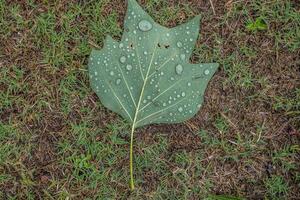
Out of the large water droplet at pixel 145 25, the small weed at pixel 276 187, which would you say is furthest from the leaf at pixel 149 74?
the small weed at pixel 276 187

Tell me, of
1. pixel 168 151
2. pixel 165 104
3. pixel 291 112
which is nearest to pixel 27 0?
pixel 165 104

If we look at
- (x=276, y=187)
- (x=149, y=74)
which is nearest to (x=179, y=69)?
(x=149, y=74)

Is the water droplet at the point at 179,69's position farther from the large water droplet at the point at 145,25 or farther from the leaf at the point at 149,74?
the large water droplet at the point at 145,25

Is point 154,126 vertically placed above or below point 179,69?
below

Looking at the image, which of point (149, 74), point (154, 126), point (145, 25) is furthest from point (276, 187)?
point (145, 25)

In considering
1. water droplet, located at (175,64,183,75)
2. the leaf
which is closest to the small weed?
the leaf

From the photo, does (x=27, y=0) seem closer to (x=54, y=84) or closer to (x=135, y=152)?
(x=54, y=84)

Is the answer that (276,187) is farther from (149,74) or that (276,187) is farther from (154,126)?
(149,74)

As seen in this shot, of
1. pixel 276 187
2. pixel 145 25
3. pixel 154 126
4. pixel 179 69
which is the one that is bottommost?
pixel 276 187
